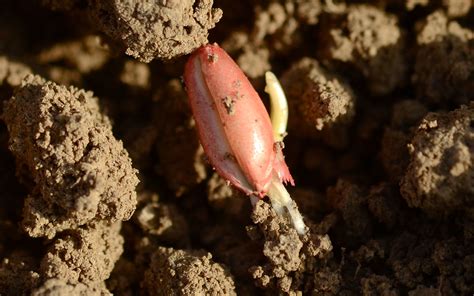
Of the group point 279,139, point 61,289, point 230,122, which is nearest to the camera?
point 61,289

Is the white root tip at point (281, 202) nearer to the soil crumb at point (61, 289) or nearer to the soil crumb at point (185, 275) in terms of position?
the soil crumb at point (185, 275)

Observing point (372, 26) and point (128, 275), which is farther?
point (372, 26)

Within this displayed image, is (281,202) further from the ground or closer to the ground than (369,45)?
closer to the ground

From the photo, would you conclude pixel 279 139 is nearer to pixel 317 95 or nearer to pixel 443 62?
pixel 317 95

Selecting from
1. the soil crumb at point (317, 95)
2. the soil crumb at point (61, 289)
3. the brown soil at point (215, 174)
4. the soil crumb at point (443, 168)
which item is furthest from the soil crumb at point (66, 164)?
the soil crumb at point (443, 168)

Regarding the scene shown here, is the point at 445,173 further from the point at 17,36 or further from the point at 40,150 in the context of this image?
the point at 17,36

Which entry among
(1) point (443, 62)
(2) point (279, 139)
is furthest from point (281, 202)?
(1) point (443, 62)

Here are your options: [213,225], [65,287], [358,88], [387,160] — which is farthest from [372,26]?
[65,287]
